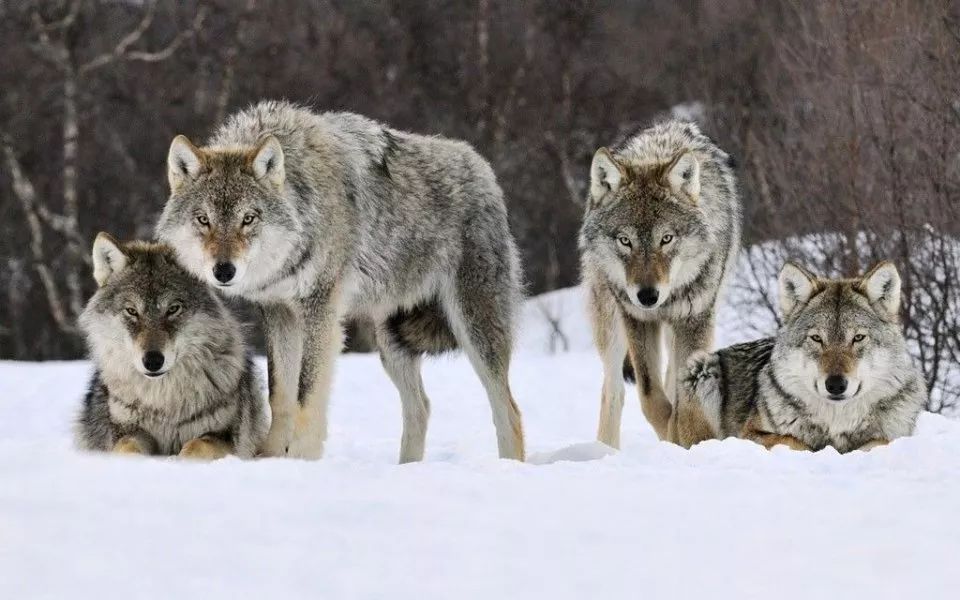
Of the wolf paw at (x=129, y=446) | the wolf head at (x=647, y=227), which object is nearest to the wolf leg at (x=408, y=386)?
the wolf head at (x=647, y=227)

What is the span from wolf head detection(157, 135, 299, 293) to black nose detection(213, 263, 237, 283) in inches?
1.7

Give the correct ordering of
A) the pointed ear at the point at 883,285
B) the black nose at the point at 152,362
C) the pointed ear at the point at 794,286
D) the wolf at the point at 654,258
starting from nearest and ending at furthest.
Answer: the black nose at the point at 152,362 < the pointed ear at the point at 883,285 < the pointed ear at the point at 794,286 < the wolf at the point at 654,258

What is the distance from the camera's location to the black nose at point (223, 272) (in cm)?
523

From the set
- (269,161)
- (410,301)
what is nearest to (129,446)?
(269,161)

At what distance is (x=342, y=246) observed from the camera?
19.0ft

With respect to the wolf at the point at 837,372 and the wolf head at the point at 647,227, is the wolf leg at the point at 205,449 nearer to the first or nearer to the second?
the wolf head at the point at 647,227

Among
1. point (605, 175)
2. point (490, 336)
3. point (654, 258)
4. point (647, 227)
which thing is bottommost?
point (490, 336)

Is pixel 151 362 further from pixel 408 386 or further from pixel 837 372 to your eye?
pixel 837 372

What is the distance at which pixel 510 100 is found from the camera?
21.0 m

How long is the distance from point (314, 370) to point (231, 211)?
776mm

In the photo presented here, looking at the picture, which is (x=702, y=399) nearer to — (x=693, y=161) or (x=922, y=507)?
(x=693, y=161)

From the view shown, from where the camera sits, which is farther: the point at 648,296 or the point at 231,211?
the point at 648,296

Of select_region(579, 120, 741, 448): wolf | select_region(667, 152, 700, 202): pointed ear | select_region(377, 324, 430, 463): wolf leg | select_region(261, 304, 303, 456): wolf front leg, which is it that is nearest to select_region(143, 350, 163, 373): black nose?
select_region(261, 304, 303, 456): wolf front leg

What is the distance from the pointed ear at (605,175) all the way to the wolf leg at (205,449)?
2252 millimetres
